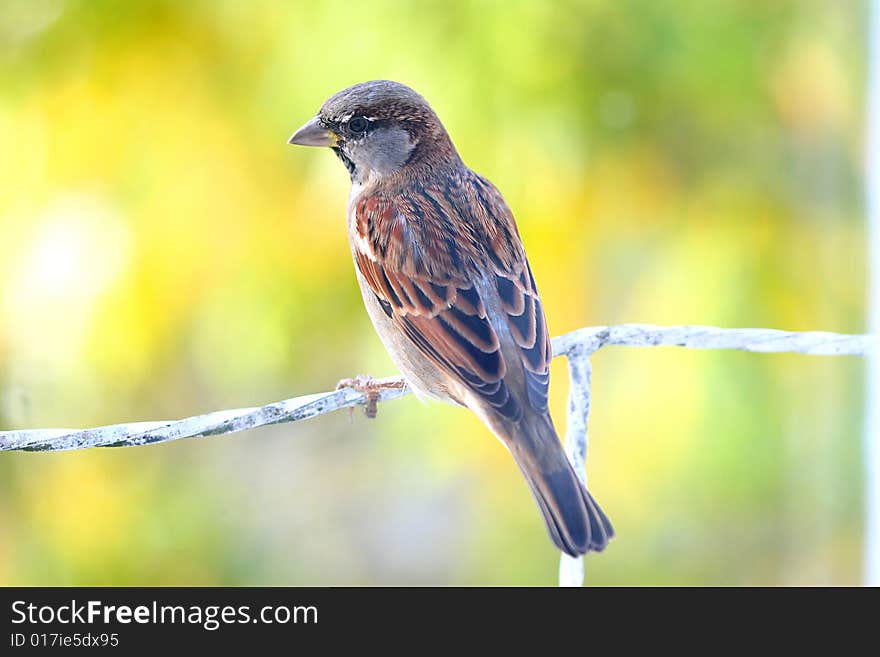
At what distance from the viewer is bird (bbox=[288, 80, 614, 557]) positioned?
1.64m

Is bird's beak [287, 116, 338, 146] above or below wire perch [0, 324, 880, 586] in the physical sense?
above

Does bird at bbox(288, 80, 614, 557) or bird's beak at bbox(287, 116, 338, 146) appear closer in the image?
bird at bbox(288, 80, 614, 557)

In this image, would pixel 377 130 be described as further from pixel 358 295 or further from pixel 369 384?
pixel 369 384

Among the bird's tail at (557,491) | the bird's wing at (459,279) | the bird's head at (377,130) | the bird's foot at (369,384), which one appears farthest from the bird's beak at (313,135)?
the bird's tail at (557,491)

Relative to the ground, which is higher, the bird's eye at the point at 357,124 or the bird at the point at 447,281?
the bird's eye at the point at 357,124

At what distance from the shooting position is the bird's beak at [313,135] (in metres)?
1.88

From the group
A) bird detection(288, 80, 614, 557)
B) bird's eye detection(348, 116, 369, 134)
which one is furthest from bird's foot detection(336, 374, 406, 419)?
bird's eye detection(348, 116, 369, 134)

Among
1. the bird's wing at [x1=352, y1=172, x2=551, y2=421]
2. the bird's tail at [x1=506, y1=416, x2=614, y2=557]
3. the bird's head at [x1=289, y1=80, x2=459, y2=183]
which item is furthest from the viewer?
the bird's head at [x1=289, y1=80, x2=459, y2=183]

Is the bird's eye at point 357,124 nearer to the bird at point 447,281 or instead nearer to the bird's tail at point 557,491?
the bird at point 447,281

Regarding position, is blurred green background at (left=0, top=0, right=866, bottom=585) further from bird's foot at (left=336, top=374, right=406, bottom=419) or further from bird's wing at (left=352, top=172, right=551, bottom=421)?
bird's wing at (left=352, top=172, right=551, bottom=421)

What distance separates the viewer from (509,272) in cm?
183

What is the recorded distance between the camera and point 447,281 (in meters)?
1.80
